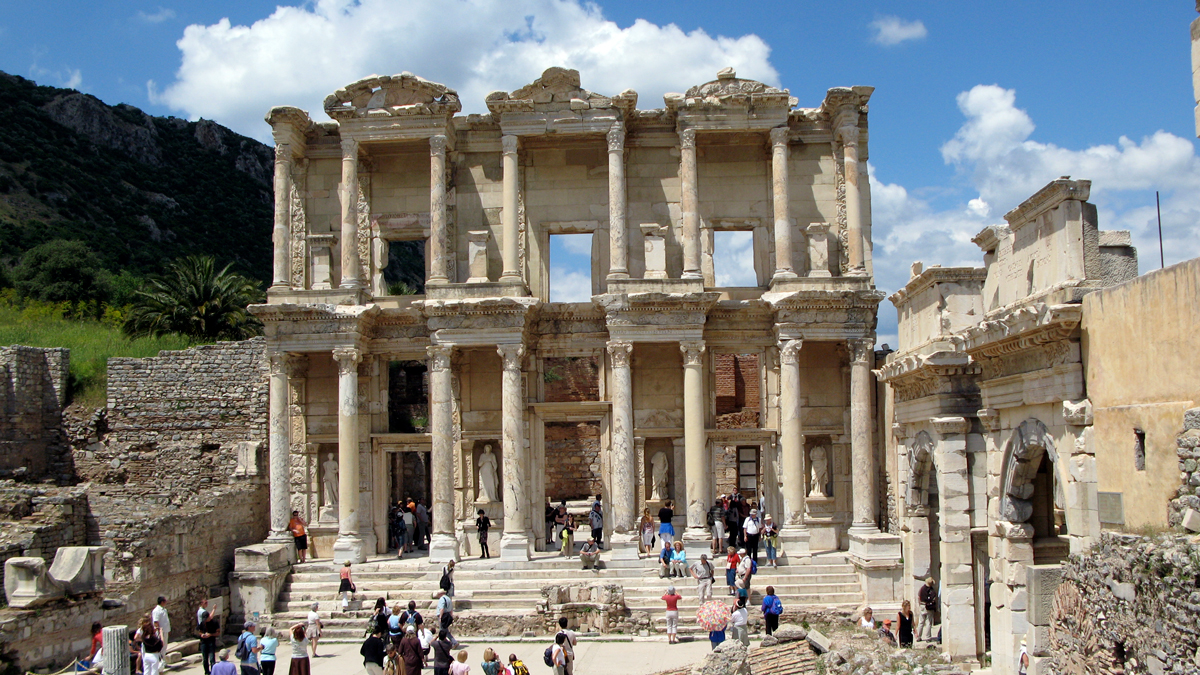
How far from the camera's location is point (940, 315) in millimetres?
15281

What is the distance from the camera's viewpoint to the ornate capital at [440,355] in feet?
75.5

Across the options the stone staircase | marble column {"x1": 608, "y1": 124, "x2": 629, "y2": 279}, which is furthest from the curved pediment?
the stone staircase

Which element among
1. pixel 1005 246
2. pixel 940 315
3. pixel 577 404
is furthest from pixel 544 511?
pixel 1005 246

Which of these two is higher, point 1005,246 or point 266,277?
point 266,277

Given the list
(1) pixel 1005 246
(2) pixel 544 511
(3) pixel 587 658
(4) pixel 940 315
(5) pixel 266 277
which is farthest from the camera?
(5) pixel 266 277

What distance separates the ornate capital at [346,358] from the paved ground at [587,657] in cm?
624

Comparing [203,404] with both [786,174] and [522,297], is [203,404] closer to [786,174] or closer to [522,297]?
[522,297]

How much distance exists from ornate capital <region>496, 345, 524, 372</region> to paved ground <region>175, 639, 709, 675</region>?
236 inches

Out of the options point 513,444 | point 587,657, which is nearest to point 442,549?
point 513,444

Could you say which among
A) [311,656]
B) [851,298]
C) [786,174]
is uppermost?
[786,174]

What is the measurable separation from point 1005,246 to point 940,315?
2.24 meters

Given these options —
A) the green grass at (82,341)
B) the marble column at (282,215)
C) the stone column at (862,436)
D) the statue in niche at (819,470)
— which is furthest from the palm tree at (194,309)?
the stone column at (862,436)

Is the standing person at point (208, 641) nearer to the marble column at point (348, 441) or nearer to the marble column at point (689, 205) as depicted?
the marble column at point (348, 441)

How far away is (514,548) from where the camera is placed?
22.0 m
